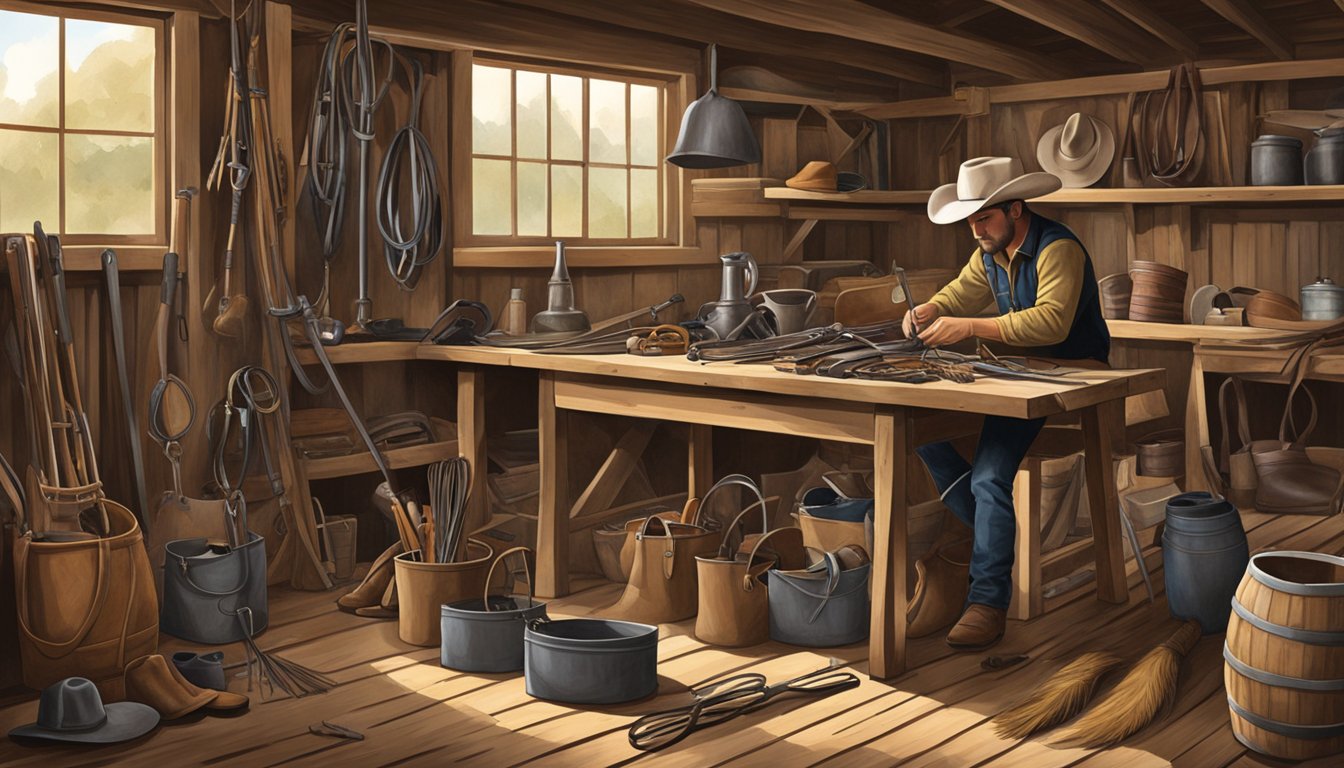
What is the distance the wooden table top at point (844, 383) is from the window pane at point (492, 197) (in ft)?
3.01

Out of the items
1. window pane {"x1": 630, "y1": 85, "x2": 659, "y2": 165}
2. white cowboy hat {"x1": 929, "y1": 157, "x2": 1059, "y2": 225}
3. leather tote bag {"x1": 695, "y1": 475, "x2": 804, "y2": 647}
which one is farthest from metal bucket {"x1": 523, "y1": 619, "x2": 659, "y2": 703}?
window pane {"x1": 630, "y1": 85, "x2": 659, "y2": 165}

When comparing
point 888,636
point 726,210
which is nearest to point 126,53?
→ point 726,210

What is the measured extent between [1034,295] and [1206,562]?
1116 millimetres

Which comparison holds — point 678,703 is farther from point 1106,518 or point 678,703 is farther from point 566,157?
point 566,157

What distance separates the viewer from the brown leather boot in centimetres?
521

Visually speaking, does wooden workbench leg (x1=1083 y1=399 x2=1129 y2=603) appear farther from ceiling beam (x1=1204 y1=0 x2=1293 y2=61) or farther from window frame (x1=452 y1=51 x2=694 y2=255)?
ceiling beam (x1=1204 y1=0 x2=1293 y2=61)

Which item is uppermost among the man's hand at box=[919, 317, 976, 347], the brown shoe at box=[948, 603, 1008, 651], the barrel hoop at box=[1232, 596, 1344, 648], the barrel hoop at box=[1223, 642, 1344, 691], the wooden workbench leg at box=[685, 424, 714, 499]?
the man's hand at box=[919, 317, 976, 347]

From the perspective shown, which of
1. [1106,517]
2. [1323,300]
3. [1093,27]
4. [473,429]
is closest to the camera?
[1106,517]

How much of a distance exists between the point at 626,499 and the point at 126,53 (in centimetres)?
288

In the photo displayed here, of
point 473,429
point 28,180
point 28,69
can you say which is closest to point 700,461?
point 473,429

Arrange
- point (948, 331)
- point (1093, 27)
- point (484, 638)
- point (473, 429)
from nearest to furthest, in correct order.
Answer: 1. point (484, 638)
2. point (948, 331)
3. point (473, 429)
4. point (1093, 27)

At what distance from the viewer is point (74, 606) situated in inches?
170

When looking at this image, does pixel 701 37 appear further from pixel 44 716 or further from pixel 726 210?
pixel 44 716

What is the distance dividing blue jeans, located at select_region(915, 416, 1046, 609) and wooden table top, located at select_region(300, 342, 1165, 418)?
0.27m
